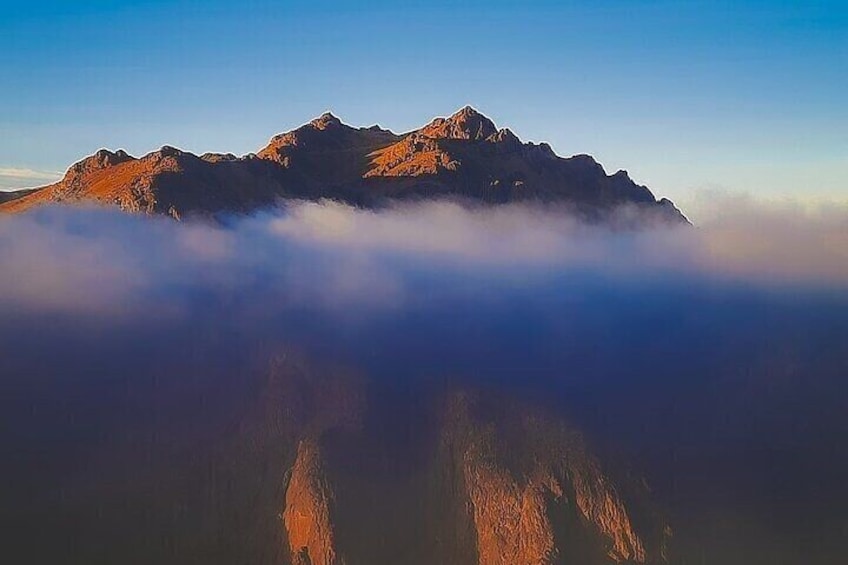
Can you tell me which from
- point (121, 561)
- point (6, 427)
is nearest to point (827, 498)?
point (121, 561)

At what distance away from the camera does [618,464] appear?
184 meters

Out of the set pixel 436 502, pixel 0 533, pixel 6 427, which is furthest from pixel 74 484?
pixel 436 502

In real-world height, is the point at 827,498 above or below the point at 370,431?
below

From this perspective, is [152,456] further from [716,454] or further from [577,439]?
[716,454]

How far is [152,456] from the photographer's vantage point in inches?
6969

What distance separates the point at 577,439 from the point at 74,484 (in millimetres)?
118307

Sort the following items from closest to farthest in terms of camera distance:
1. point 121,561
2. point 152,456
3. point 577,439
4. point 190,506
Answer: point 121,561, point 190,506, point 152,456, point 577,439

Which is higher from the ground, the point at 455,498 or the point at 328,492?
the point at 328,492

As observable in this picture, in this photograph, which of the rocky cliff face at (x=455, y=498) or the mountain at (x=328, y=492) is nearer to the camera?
the mountain at (x=328, y=492)

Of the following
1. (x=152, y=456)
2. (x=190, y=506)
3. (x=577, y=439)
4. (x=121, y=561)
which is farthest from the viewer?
(x=577, y=439)

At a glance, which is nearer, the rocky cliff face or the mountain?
the mountain

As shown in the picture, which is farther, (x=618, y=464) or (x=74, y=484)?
(x=618, y=464)

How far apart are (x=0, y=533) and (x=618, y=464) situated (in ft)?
447

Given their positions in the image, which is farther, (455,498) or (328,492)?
(455,498)
